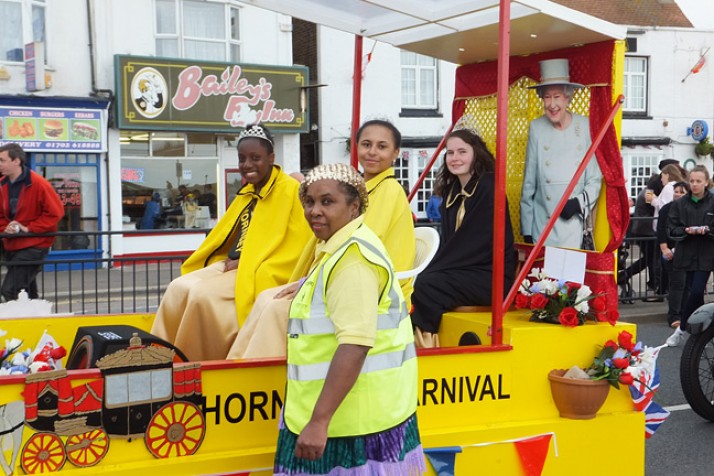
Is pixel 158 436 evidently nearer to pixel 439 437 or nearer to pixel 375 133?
pixel 439 437

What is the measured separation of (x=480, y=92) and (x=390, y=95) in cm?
1559

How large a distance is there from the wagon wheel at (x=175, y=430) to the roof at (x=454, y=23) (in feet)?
7.60

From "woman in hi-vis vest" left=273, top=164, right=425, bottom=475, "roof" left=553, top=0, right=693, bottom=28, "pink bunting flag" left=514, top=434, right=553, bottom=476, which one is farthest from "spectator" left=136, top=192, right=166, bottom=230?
"woman in hi-vis vest" left=273, top=164, right=425, bottom=475

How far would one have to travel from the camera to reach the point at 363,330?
262 cm

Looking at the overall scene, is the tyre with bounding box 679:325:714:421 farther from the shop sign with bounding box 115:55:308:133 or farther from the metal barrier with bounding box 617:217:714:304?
the shop sign with bounding box 115:55:308:133

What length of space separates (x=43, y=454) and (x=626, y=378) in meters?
2.65

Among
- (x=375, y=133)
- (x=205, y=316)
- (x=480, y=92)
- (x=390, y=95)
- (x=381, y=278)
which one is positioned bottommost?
(x=205, y=316)

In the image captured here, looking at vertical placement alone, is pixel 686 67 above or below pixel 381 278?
above

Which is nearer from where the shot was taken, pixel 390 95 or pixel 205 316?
pixel 205 316

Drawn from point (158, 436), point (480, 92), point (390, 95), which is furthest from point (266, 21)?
point (158, 436)

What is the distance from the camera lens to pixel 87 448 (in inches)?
117

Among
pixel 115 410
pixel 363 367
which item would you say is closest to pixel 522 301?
pixel 363 367

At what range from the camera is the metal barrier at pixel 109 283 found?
8.98m

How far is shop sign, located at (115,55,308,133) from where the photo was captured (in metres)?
17.3
